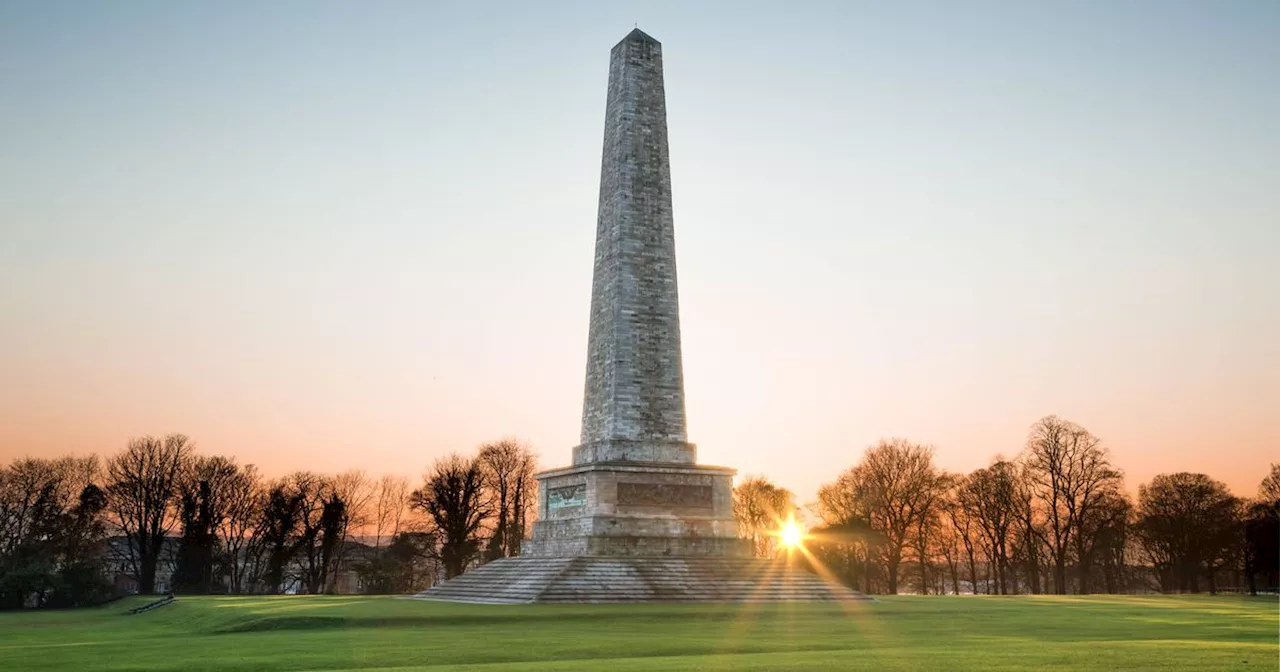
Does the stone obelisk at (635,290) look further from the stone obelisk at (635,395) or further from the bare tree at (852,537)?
the bare tree at (852,537)

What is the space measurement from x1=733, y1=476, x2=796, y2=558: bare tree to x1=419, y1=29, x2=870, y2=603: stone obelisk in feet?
111

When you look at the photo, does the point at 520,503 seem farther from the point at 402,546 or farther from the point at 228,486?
the point at 228,486

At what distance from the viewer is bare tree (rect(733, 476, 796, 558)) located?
7081cm

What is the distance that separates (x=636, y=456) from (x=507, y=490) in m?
28.5

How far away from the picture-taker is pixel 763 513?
234 ft

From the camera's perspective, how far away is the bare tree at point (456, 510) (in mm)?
60219

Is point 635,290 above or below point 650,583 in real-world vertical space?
above

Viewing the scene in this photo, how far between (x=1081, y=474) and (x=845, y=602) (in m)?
30.6

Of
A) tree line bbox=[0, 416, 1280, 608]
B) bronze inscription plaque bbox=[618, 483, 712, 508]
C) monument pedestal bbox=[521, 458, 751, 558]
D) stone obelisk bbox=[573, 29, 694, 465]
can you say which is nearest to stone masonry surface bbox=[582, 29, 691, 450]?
stone obelisk bbox=[573, 29, 694, 465]

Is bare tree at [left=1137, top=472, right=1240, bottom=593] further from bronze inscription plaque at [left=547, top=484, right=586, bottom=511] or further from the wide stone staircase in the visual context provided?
bronze inscription plaque at [left=547, top=484, right=586, bottom=511]

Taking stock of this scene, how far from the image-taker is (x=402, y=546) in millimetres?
60375

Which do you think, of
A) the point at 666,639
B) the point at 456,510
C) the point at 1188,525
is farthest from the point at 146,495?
the point at 1188,525

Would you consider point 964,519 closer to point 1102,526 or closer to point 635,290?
point 1102,526

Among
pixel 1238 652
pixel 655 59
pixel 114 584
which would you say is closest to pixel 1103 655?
pixel 1238 652
